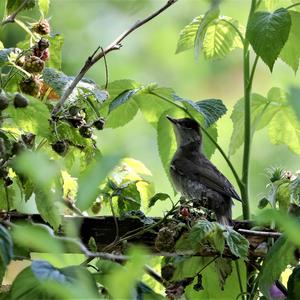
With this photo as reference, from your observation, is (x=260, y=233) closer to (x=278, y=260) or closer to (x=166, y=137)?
(x=278, y=260)

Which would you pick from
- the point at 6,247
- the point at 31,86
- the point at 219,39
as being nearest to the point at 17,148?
the point at 31,86

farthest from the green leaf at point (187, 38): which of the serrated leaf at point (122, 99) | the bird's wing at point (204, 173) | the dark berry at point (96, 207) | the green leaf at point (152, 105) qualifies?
the bird's wing at point (204, 173)

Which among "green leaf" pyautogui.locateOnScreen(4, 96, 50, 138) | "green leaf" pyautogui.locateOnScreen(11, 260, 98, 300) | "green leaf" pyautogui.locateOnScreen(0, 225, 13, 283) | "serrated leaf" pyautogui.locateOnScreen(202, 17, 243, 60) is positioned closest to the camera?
"green leaf" pyautogui.locateOnScreen(11, 260, 98, 300)

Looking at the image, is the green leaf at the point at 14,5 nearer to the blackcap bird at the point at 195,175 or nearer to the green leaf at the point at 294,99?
the blackcap bird at the point at 195,175

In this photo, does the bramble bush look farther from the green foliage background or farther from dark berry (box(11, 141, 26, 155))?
the green foliage background

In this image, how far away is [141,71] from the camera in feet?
7.55

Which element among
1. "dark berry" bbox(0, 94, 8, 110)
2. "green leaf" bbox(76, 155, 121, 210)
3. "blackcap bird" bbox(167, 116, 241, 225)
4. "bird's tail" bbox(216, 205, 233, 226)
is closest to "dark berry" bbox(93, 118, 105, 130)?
"dark berry" bbox(0, 94, 8, 110)

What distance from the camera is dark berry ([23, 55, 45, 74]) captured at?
1234 millimetres

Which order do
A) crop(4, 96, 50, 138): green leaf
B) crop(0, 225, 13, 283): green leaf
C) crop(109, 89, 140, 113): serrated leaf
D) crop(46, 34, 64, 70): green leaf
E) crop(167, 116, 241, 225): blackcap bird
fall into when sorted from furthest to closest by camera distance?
crop(167, 116, 241, 225): blackcap bird → crop(46, 34, 64, 70): green leaf → crop(109, 89, 140, 113): serrated leaf → crop(4, 96, 50, 138): green leaf → crop(0, 225, 13, 283): green leaf

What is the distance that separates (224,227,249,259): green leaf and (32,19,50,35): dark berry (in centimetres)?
51

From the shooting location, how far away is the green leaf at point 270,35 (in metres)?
1.25

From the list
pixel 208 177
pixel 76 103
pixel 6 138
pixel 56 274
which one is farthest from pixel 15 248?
pixel 208 177

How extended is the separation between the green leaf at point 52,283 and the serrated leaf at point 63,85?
433 mm

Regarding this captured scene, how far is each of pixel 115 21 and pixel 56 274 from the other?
5.70ft
